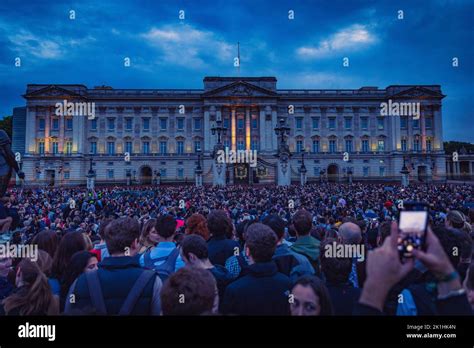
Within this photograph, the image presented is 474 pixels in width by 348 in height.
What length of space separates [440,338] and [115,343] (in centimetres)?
349

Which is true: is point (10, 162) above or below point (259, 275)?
above

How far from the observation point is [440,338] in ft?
10.8

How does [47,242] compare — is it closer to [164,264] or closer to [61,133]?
[164,264]

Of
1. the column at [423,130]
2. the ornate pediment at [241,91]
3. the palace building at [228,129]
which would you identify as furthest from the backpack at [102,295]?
the column at [423,130]

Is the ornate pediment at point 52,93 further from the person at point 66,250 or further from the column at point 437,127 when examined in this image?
the column at point 437,127

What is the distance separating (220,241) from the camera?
548 centimetres

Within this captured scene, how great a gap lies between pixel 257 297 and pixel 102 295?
1591mm

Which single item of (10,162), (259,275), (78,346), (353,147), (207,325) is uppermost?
(353,147)

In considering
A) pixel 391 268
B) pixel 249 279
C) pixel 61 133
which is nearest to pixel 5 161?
pixel 249 279

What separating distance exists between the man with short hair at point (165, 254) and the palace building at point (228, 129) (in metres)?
55.6

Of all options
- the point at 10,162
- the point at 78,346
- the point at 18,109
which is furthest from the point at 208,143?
the point at 78,346

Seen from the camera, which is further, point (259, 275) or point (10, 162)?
point (10, 162)

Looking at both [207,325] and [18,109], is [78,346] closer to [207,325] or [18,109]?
[207,325]

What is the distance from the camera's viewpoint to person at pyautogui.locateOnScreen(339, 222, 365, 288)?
455 cm
